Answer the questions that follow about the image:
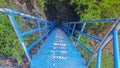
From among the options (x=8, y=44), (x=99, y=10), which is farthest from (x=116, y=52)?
(x=99, y=10)

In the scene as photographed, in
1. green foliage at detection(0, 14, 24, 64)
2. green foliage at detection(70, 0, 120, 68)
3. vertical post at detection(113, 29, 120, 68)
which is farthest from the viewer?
green foliage at detection(70, 0, 120, 68)

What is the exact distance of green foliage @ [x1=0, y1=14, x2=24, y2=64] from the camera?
354 centimetres

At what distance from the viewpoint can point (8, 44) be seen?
365cm

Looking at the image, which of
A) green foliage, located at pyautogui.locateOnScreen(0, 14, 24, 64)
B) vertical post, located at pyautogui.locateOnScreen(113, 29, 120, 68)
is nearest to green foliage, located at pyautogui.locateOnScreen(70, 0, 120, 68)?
green foliage, located at pyautogui.locateOnScreen(0, 14, 24, 64)

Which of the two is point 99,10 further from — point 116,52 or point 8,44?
point 116,52

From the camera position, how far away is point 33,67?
3.42 metres

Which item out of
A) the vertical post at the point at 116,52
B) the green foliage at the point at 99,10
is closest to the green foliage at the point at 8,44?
the vertical post at the point at 116,52

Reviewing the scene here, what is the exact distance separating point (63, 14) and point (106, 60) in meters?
13.2

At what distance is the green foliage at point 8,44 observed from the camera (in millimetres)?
3535

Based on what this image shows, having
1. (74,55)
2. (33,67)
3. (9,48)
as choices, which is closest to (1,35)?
(9,48)

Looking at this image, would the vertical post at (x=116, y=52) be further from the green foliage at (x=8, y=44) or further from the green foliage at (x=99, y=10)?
the green foliage at (x=99, y=10)

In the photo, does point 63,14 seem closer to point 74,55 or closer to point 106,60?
point 106,60

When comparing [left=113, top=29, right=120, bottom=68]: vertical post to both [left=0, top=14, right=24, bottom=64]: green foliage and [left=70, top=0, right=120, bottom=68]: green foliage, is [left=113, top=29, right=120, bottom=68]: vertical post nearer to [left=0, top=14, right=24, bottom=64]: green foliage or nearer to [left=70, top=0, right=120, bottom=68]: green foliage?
[left=0, top=14, right=24, bottom=64]: green foliage

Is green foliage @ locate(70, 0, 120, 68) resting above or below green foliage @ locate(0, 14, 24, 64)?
above
